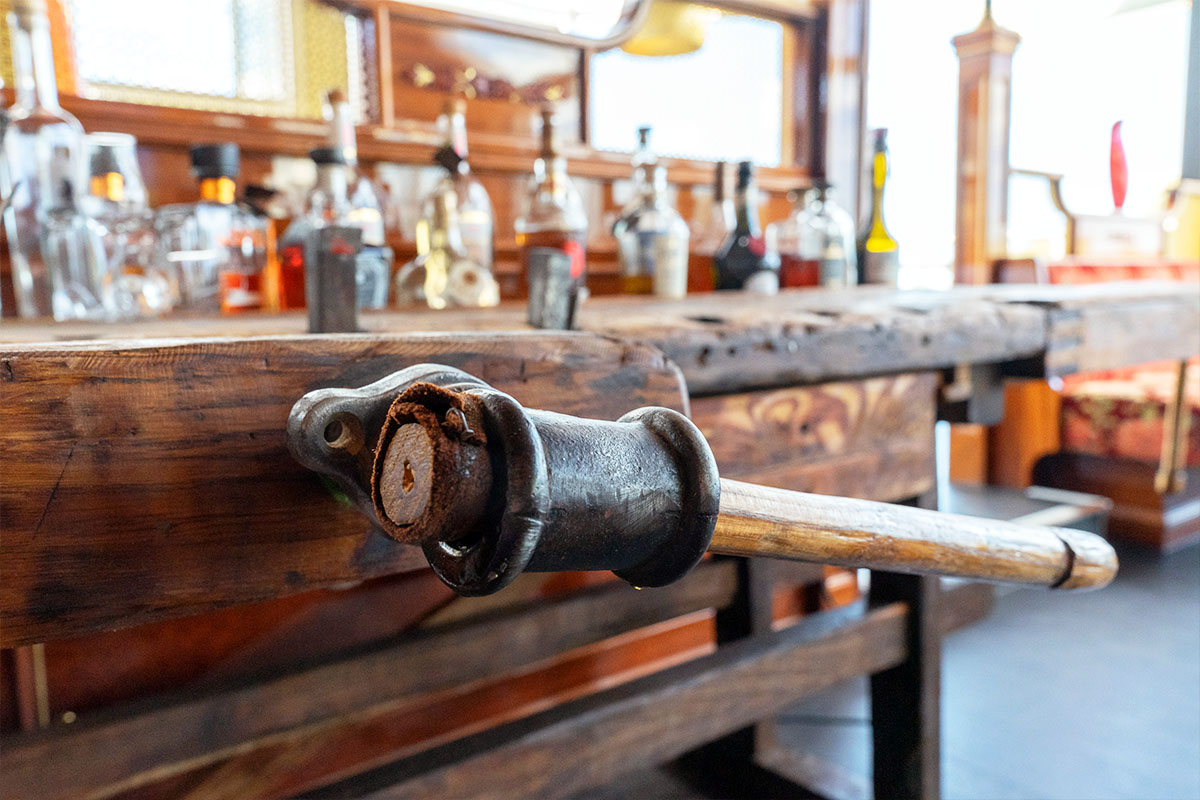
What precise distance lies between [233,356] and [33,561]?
0.45 feet

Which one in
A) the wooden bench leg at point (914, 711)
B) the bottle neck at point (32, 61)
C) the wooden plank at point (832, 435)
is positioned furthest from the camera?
the wooden bench leg at point (914, 711)

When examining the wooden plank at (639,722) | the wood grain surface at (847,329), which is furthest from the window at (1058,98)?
the wooden plank at (639,722)

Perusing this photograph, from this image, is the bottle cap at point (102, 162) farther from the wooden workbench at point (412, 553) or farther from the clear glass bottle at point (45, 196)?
the wooden workbench at point (412, 553)

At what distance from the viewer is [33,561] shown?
417mm

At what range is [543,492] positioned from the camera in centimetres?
31

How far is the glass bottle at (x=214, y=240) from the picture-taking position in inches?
42.9

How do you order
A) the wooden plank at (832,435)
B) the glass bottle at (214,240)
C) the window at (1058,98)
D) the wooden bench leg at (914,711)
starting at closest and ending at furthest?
the wooden plank at (832,435), the glass bottle at (214,240), the wooden bench leg at (914,711), the window at (1058,98)

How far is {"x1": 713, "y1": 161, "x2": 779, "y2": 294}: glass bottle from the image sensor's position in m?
1.48

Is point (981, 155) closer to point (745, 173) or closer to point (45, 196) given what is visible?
point (745, 173)

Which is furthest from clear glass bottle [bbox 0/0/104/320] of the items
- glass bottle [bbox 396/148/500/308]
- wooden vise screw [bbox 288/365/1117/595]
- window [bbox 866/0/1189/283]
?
window [bbox 866/0/1189/283]

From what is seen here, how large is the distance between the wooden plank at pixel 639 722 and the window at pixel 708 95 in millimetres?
1077

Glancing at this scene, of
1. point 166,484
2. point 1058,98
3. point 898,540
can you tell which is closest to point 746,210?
point 898,540

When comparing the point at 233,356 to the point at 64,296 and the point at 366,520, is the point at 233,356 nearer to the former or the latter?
the point at 366,520

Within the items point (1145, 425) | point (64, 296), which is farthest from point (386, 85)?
point (1145, 425)
